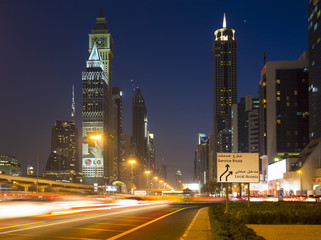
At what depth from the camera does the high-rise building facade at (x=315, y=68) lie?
134m

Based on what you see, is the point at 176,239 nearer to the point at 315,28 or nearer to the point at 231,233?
the point at 231,233

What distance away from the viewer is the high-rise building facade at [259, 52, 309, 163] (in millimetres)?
166625

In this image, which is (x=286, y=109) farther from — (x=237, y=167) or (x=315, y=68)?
(x=237, y=167)

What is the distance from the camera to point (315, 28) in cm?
13675

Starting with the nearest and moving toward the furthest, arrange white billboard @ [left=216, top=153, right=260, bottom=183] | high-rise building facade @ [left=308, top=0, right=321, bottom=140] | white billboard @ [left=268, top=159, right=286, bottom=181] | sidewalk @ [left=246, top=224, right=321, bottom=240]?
sidewalk @ [left=246, top=224, right=321, bottom=240] → white billboard @ [left=216, top=153, right=260, bottom=183] → high-rise building facade @ [left=308, top=0, right=321, bottom=140] → white billboard @ [left=268, top=159, right=286, bottom=181]

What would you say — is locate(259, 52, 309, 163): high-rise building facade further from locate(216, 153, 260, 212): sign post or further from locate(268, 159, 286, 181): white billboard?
locate(216, 153, 260, 212): sign post

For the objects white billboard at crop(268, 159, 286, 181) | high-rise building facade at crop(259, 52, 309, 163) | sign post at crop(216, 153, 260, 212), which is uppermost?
high-rise building facade at crop(259, 52, 309, 163)

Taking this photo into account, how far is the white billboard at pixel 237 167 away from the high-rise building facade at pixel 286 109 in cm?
14714

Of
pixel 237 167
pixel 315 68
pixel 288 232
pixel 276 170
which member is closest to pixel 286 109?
pixel 276 170

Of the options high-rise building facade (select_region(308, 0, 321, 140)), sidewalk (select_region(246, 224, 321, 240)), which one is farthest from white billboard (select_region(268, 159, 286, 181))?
sidewalk (select_region(246, 224, 321, 240))

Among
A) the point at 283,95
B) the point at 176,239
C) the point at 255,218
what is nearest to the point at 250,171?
the point at 255,218

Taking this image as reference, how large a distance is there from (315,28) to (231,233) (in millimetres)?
136151

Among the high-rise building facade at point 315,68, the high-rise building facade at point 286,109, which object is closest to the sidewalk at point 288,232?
the high-rise building facade at point 315,68

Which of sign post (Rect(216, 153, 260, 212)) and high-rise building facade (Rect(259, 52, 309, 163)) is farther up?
high-rise building facade (Rect(259, 52, 309, 163))
